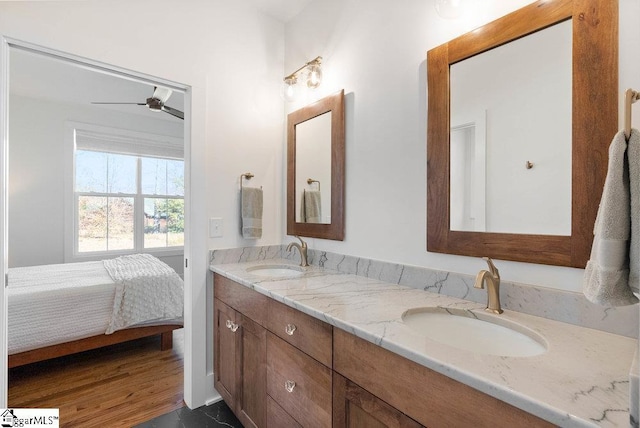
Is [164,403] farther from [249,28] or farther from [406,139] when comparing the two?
[249,28]

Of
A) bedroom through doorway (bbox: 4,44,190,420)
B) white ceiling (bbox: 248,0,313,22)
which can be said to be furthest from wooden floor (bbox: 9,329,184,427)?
white ceiling (bbox: 248,0,313,22)

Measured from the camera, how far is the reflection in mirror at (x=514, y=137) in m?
0.97

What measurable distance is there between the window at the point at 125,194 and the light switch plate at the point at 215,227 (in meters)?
2.99

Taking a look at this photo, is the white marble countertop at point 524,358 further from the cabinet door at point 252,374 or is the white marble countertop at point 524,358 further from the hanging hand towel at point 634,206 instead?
the cabinet door at point 252,374

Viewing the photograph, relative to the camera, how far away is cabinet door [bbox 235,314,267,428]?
1.40 metres

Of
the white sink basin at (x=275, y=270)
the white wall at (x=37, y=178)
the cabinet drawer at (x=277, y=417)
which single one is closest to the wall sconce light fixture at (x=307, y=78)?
the white sink basin at (x=275, y=270)

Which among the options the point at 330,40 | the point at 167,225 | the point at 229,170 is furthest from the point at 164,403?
the point at 167,225

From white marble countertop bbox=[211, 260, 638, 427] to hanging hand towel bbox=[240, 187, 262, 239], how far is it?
0.81 meters

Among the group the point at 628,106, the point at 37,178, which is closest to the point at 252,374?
the point at 628,106

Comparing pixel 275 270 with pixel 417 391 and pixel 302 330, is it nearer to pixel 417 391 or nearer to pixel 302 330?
pixel 302 330

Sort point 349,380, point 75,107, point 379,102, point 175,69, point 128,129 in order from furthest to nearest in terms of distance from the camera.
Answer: point 128,129
point 75,107
point 175,69
point 379,102
point 349,380

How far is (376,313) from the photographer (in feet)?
3.36

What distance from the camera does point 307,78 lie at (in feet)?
6.46

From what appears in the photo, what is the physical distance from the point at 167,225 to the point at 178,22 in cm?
338
